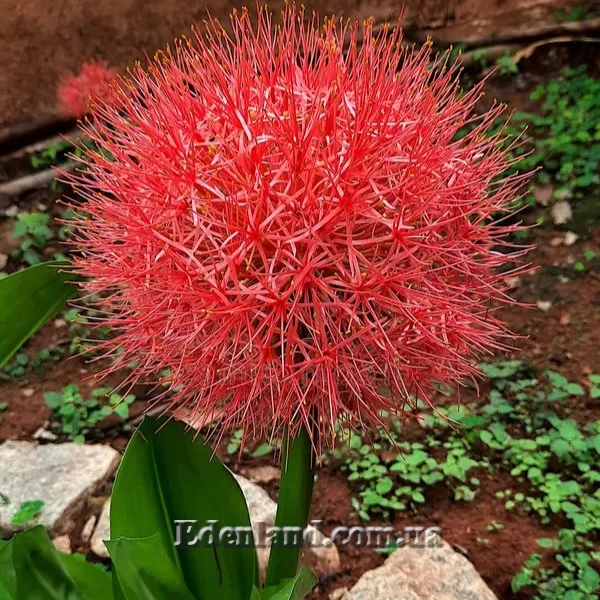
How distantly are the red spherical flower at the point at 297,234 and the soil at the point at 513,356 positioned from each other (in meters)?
0.33

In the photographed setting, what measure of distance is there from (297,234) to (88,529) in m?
0.92

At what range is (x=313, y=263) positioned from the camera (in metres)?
0.53

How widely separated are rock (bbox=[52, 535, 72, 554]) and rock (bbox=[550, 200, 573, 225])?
4.92ft

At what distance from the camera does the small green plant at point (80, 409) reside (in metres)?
1.45

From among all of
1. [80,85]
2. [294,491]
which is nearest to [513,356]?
[294,491]

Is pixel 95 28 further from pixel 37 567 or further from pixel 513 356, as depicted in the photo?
pixel 37 567

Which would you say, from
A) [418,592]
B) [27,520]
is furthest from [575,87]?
[27,520]

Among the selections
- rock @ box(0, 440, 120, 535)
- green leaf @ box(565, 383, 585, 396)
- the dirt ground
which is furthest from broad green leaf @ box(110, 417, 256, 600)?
the dirt ground

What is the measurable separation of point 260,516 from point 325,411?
652mm

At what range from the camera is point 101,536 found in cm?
116

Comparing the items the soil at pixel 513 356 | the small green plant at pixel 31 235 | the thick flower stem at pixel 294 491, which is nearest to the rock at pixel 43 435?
the soil at pixel 513 356

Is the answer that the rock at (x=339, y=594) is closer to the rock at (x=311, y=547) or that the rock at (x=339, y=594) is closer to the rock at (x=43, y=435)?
the rock at (x=311, y=547)

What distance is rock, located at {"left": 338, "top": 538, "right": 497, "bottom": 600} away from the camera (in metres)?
1.01

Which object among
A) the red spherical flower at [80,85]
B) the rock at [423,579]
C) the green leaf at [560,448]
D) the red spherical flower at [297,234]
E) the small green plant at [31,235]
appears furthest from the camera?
the red spherical flower at [80,85]
